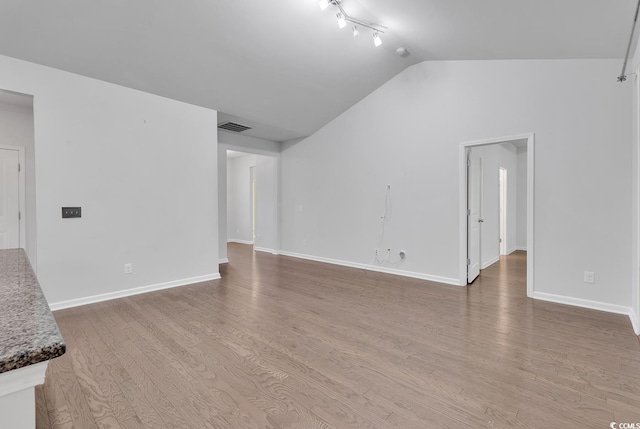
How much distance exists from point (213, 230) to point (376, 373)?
132 inches

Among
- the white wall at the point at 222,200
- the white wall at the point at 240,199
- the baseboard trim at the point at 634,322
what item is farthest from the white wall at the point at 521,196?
the white wall at the point at 222,200

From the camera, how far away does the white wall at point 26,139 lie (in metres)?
3.93

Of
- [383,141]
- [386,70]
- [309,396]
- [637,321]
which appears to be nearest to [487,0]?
[386,70]

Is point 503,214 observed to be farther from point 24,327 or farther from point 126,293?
point 24,327

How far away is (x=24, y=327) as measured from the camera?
0.69m

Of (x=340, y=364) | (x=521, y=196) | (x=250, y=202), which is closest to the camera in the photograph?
(x=340, y=364)

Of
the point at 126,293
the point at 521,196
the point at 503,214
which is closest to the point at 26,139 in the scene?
the point at 126,293

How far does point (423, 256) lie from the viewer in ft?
15.4

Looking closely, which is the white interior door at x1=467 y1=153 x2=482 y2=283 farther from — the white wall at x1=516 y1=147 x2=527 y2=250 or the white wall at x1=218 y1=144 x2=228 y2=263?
the white wall at x1=218 y1=144 x2=228 y2=263

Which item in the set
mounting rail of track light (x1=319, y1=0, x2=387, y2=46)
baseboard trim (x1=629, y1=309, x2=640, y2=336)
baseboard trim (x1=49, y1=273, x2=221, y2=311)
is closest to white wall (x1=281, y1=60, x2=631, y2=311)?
baseboard trim (x1=629, y1=309, x2=640, y2=336)

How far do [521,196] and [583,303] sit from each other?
519cm

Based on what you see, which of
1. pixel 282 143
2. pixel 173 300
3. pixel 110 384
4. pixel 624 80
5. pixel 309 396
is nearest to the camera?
pixel 309 396

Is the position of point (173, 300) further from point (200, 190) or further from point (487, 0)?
point (487, 0)

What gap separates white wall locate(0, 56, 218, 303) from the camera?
3.27 meters
